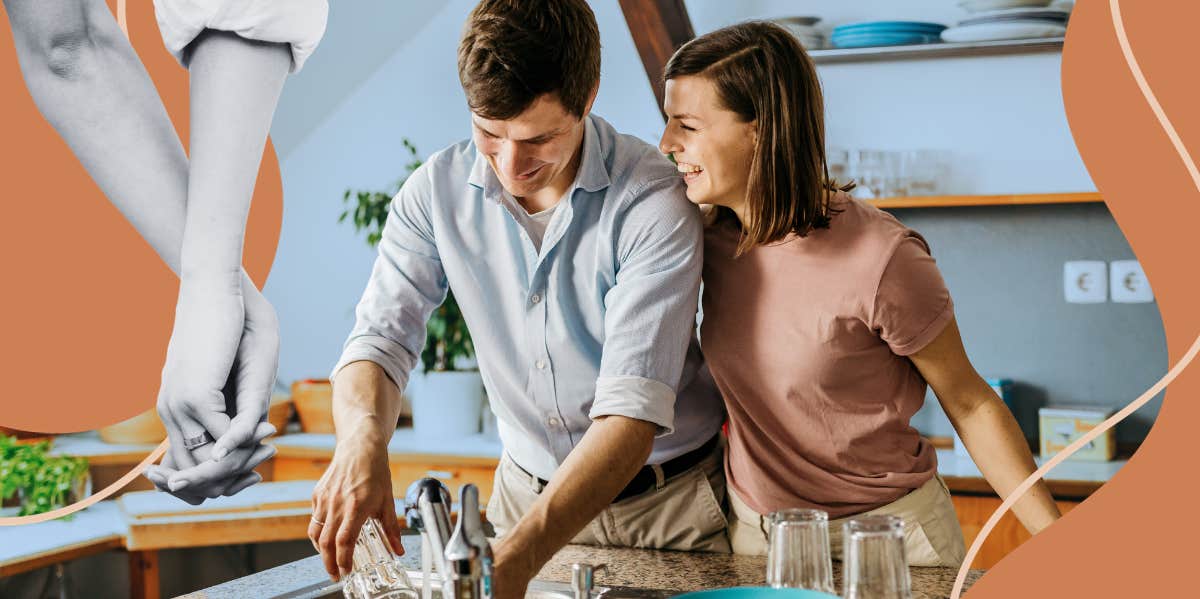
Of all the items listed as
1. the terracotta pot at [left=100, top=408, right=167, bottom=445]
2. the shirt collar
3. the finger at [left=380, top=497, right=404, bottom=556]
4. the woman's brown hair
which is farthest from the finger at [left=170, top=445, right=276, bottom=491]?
the woman's brown hair

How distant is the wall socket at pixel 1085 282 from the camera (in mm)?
2670

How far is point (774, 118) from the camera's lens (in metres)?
1.25

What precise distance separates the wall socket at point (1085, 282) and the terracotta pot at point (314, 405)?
189cm

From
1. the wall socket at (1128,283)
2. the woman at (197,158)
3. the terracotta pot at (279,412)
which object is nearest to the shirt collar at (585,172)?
the woman at (197,158)

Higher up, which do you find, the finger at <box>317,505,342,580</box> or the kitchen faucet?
the kitchen faucet

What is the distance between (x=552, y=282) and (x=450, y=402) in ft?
5.40

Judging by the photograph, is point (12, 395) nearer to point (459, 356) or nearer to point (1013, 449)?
point (459, 356)

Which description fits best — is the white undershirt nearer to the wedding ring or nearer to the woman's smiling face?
the woman's smiling face

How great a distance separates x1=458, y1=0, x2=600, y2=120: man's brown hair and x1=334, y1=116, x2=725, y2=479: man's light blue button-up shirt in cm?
15

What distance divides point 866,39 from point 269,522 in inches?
69.7

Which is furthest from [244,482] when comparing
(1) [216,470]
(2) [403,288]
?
(2) [403,288]

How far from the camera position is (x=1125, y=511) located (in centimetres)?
127

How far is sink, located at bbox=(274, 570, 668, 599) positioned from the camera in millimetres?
1152

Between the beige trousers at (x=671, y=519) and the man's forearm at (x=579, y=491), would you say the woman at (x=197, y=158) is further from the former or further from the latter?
the man's forearm at (x=579, y=491)
